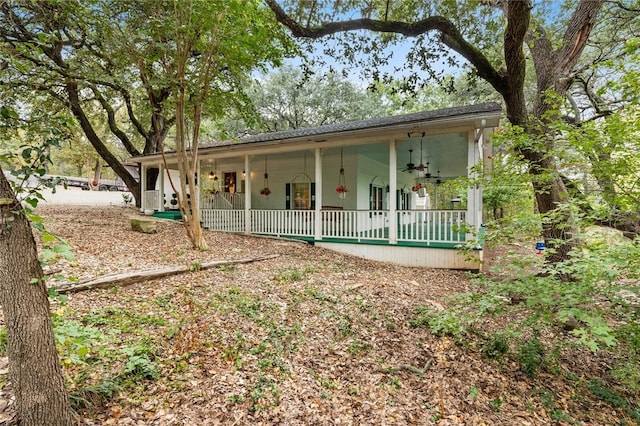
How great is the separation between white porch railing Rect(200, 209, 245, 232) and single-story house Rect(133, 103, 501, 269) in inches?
1.4

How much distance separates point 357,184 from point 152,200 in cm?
884

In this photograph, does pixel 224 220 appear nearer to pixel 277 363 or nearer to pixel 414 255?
pixel 414 255

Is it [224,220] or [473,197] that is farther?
[224,220]

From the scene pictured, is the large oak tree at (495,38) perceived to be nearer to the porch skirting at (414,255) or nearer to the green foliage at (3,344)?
the porch skirting at (414,255)

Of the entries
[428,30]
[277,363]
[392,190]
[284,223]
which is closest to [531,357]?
[277,363]

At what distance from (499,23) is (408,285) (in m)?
6.21

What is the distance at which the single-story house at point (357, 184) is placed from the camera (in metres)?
7.45

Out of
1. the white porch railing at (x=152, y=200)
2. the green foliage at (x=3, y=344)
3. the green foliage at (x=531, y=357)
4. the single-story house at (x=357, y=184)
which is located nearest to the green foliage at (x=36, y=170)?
the green foliage at (x=3, y=344)

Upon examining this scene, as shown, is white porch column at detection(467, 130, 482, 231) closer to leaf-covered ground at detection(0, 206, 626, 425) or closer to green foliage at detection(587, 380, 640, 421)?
leaf-covered ground at detection(0, 206, 626, 425)

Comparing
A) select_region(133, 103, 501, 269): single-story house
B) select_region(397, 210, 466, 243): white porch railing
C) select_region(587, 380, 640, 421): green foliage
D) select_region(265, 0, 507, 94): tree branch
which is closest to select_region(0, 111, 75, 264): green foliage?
select_region(133, 103, 501, 269): single-story house

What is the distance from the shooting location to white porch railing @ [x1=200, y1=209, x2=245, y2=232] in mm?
10773

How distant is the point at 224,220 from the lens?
10.9 metres

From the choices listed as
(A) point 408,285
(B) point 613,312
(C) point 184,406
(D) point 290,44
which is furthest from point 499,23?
(C) point 184,406

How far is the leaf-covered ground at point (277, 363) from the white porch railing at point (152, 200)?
8395 mm
